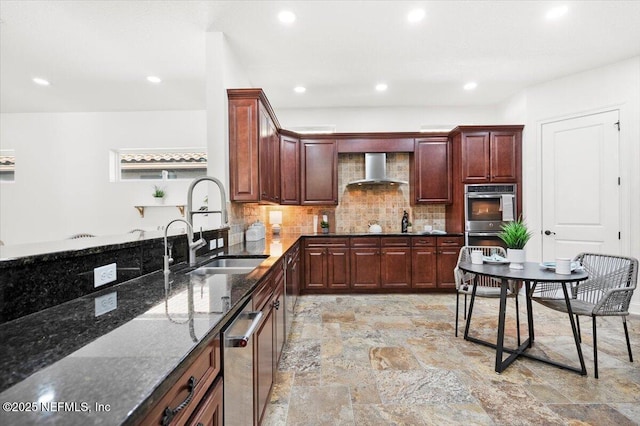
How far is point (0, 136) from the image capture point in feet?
17.7

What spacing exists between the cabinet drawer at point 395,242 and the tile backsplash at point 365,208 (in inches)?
22.8

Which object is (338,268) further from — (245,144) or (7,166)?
(7,166)

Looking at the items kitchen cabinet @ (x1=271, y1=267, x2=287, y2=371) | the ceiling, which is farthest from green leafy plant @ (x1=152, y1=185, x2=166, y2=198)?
kitchen cabinet @ (x1=271, y1=267, x2=287, y2=371)

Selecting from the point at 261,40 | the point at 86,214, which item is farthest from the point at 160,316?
the point at 86,214

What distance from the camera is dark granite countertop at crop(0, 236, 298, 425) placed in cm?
49

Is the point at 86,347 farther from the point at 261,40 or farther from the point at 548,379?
the point at 261,40

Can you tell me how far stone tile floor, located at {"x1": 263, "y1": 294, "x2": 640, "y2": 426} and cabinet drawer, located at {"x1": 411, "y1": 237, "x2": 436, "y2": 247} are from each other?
1308 mm

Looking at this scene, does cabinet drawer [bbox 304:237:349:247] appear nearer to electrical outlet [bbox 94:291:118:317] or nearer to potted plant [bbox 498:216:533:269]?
potted plant [bbox 498:216:533:269]

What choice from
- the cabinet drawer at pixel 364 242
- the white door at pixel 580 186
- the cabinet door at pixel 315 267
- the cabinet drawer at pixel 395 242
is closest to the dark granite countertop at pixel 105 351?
the cabinet door at pixel 315 267

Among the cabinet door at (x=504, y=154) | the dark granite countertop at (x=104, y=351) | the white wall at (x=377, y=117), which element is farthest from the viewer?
the white wall at (x=377, y=117)

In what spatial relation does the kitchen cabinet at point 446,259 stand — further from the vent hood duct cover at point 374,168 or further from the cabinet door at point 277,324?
the cabinet door at point 277,324

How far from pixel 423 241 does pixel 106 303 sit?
4044 mm

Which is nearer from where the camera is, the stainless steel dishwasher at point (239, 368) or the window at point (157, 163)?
the stainless steel dishwasher at point (239, 368)

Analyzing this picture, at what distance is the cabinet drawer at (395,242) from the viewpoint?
172 inches
